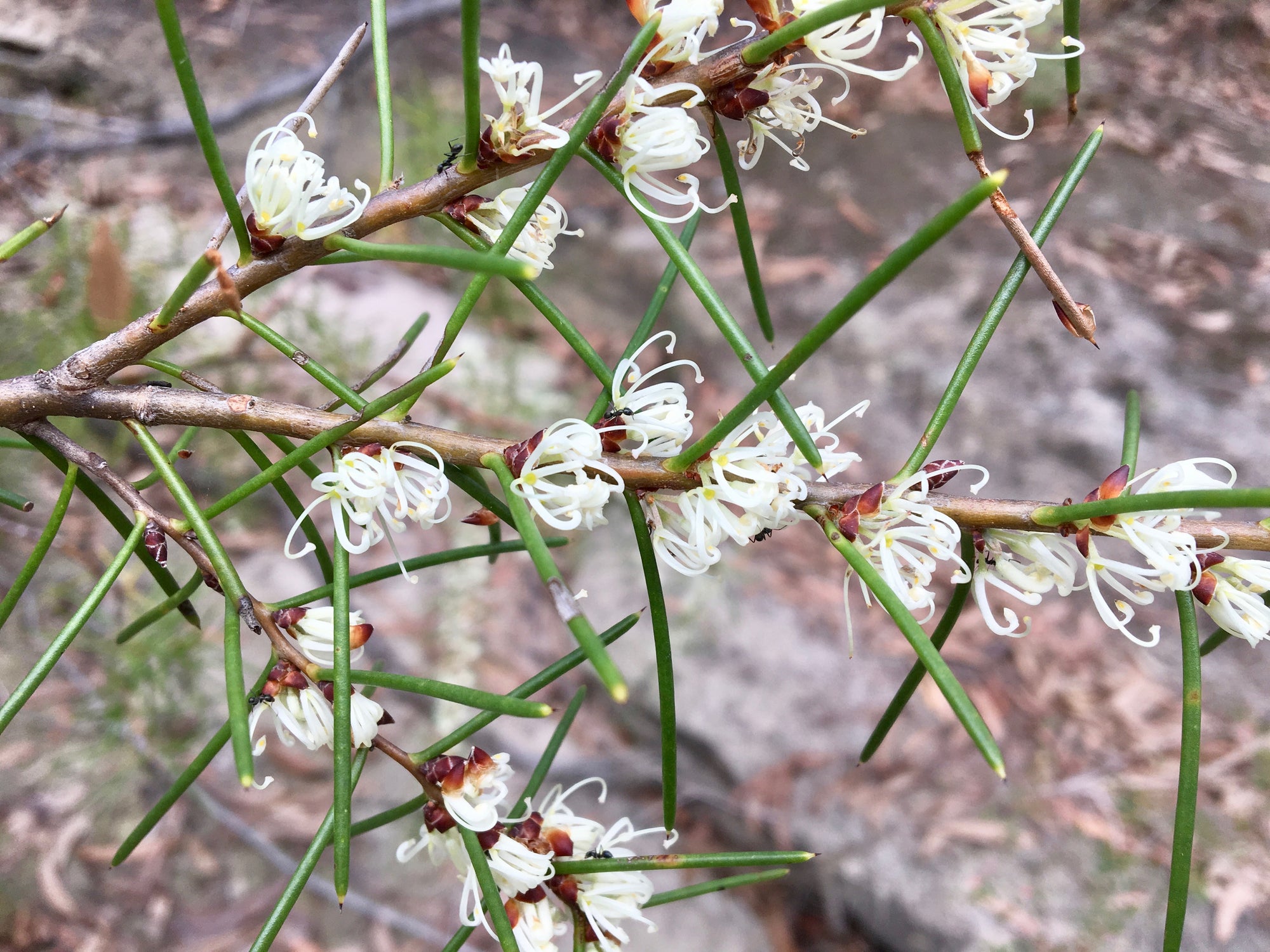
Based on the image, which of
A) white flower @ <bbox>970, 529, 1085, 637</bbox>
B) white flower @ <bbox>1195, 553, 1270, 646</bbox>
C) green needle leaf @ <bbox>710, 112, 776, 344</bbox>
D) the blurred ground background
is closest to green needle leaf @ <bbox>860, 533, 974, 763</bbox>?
white flower @ <bbox>970, 529, 1085, 637</bbox>

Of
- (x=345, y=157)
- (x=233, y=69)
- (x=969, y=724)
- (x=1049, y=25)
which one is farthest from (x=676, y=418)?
(x=1049, y=25)

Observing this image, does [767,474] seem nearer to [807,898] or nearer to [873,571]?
[873,571]

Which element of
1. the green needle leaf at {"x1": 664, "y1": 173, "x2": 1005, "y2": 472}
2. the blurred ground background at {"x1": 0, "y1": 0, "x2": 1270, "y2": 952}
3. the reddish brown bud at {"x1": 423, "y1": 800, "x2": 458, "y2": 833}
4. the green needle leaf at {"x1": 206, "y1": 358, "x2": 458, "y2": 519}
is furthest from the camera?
the blurred ground background at {"x1": 0, "y1": 0, "x2": 1270, "y2": 952}

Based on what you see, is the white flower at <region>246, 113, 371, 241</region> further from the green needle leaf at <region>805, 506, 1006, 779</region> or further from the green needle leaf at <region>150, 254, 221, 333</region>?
the green needle leaf at <region>805, 506, 1006, 779</region>

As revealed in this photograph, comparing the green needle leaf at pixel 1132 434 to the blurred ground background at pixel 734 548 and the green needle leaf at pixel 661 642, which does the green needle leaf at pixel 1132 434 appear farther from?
the blurred ground background at pixel 734 548

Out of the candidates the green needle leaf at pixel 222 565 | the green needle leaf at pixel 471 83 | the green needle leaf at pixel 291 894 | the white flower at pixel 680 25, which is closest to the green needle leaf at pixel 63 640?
the green needle leaf at pixel 222 565

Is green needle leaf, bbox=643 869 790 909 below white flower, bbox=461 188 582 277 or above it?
below

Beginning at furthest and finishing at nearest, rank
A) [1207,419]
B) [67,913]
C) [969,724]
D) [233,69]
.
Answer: [233,69], [1207,419], [67,913], [969,724]
